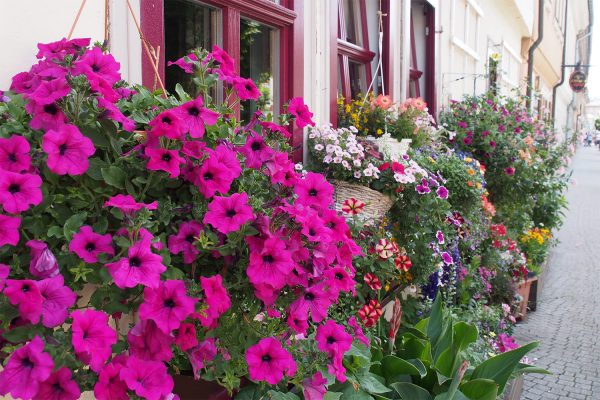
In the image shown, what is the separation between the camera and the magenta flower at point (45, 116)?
4.35 ft

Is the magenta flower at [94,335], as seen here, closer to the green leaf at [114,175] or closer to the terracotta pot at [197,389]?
the green leaf at [114,175]

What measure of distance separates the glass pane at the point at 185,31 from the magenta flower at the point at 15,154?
136cm

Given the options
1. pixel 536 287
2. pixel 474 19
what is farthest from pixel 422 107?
pixel 474 19

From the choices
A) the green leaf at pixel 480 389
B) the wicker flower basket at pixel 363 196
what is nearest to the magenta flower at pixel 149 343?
the green leaf at pixel 480 389

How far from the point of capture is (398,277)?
3.42 meters

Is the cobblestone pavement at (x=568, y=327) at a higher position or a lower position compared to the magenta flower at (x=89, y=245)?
lower

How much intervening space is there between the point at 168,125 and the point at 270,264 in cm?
38

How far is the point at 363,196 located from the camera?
320cm

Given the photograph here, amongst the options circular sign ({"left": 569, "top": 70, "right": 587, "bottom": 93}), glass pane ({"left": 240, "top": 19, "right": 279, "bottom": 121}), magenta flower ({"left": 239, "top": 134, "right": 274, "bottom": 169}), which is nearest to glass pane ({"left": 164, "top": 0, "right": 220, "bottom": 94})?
glass pane ({"left": 240, "top": 19, "right": 279, "bottom": 121})

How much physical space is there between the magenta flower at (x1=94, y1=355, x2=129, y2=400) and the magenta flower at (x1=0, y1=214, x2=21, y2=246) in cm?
30

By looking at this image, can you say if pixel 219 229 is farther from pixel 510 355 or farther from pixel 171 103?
pixel 510 355

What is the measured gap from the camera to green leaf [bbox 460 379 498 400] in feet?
7.88

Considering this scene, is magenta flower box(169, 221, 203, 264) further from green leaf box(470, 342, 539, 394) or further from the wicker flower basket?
the wicker flower basket

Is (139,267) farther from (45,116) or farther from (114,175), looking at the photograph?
(45,116)
